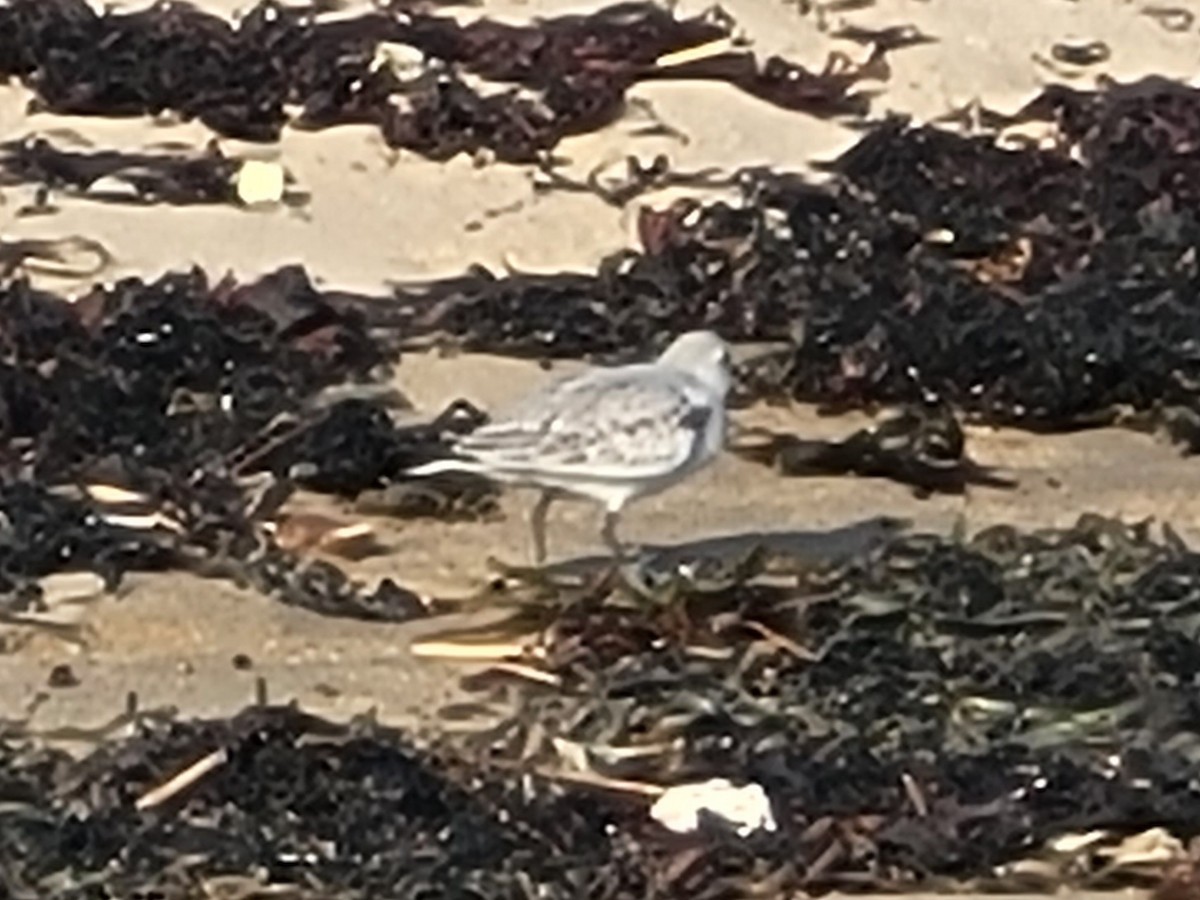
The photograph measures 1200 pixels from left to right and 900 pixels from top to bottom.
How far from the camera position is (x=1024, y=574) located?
246 inches

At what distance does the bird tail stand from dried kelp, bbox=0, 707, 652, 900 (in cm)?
81

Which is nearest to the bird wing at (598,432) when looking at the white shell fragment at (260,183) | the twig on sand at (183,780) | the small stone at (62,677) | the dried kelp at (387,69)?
the small stone at (62,677)

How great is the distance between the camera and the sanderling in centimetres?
628

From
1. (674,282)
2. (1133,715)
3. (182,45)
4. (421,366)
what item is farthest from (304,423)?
(182,45)

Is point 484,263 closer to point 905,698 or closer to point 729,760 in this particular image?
point 905,698

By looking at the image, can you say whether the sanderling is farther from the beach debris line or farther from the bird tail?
the beach debris line

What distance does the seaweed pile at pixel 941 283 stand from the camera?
7.46m

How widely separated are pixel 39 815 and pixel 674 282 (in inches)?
112

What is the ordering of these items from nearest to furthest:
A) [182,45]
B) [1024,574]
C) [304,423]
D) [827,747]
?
[827,747] → [1024,574] → [304,423] → [182,45]

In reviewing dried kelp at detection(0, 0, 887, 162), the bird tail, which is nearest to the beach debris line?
dried kelp at detection(0, 0, 887, 162)

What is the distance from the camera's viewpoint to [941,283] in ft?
25.7

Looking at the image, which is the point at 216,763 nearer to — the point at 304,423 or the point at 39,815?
the point at 39,815

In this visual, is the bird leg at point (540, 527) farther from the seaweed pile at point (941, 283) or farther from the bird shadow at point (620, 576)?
the seaweed pile at point (941, 283)

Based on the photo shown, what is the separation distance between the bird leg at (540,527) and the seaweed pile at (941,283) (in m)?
0.96
